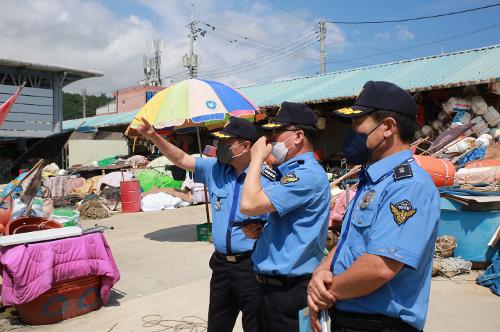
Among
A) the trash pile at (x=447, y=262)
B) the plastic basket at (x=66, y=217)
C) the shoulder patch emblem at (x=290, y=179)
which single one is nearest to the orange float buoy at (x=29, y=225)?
the plastic basket at (x=66, y=217)

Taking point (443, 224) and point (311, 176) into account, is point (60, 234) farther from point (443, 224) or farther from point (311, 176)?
Result: point (443, 224)

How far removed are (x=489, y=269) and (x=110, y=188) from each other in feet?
37.0

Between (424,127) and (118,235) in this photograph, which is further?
(424,127)

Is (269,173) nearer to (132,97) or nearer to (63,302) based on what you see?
(63,302)

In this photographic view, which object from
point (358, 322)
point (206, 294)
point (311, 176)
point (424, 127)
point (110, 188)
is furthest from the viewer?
point (110, 188)

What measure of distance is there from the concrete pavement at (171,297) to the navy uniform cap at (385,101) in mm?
3042

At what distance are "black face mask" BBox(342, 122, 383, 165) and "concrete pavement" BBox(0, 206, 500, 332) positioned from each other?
277 centimetres

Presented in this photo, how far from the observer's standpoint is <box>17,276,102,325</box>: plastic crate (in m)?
4.40

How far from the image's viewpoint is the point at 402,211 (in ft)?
5.18

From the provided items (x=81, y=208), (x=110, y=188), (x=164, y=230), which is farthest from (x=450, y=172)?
(x=110, y=188)

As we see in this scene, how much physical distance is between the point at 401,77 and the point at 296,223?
11870 mm

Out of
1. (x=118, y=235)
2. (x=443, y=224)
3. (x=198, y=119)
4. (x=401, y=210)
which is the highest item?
(x=198, y=119)

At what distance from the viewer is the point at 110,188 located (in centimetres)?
1392

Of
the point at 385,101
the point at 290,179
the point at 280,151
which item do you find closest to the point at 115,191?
the point at 280,151
